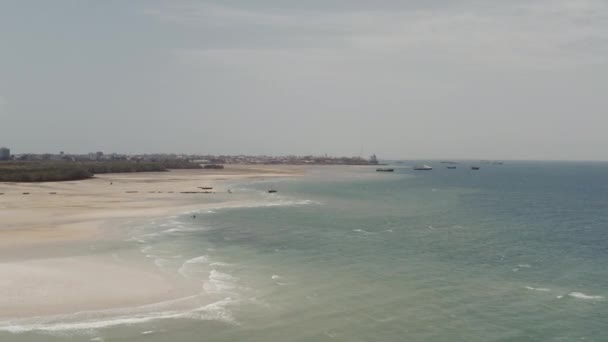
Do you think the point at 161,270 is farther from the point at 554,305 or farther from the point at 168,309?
the point at 554,305

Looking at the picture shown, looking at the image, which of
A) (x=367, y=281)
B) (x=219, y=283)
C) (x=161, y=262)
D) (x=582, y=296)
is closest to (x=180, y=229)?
(x=161, y=262)

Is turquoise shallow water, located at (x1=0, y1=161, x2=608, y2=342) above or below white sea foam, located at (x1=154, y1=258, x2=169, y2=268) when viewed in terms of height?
below

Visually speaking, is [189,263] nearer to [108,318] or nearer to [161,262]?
[161,262]

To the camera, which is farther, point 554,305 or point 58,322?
point 554,305

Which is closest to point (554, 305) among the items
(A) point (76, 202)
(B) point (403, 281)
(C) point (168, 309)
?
(B) point (403, 281)

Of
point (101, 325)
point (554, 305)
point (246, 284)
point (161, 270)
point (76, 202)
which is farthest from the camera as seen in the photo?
point (76, 202)

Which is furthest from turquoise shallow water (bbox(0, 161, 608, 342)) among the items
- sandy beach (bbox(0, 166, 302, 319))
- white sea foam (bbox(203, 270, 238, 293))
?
sandy beach (bbox(0, 166, 302, 319))

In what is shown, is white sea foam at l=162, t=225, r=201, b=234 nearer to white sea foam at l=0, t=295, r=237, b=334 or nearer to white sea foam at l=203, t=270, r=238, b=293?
white sea foam at l=203, t=270, r=238, b=293

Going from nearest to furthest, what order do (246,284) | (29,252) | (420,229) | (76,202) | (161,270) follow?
1. (246,284)
2. (161,270)
3. (29,252)
4. (420,229)
5. (76,202)

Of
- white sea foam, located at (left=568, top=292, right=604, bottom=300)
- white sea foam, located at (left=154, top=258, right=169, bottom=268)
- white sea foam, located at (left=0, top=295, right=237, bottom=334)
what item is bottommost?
white sea foam, located at (left=0, top=295, right=237, bottom=334)
